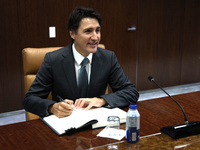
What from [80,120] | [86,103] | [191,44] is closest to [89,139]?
[80,120]

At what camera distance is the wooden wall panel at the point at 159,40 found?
455 cm

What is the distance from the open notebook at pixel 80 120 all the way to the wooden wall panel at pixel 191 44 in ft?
12.0

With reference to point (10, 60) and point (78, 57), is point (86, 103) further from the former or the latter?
point (10, 60)

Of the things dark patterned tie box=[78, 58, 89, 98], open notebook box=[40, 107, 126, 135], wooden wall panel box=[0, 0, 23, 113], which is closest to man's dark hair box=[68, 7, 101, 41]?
dark patterned tie box=[78, 58, 89, 98]

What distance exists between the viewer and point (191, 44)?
16.6 feet

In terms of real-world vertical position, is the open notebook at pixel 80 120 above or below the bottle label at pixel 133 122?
below

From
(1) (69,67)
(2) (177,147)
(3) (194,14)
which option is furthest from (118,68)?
(3) (194,14)

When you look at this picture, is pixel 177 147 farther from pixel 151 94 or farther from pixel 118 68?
pixel 151 94

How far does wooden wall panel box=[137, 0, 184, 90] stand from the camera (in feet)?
14.9

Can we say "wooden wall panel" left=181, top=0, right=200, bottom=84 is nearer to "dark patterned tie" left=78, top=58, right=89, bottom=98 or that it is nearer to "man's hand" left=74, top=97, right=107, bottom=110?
"dark patterned tie" left=78, top=58, right=89, bottom=98

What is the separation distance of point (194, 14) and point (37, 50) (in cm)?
363

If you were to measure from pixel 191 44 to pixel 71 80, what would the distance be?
3.61m

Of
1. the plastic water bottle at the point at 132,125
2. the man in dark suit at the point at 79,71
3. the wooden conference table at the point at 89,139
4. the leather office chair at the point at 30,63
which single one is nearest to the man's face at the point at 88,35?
the man in dark suit at the point at 79,71

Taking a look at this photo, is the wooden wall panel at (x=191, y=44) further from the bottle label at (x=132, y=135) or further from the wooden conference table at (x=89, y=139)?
the bottle label at (x=132, y=135)
